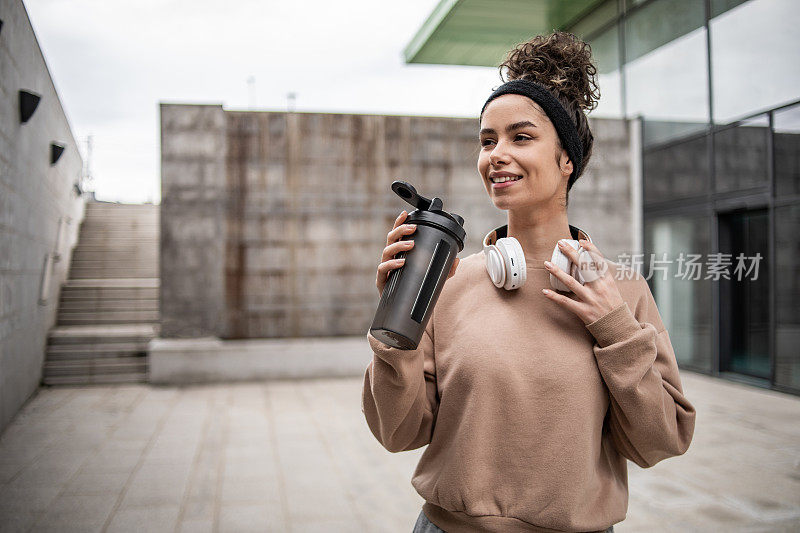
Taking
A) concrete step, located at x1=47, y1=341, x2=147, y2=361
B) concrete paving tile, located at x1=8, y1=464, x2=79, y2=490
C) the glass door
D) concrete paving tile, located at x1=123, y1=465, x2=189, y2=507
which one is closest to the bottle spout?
concrete paving tile, located at x1=123, y1=465, x2=189, y2=507

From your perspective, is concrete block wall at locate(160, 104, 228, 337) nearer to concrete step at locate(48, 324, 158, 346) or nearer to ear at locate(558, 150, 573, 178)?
concrete step at locate(48, 324, 158, 346)

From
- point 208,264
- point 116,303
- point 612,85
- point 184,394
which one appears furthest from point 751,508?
point 116,303

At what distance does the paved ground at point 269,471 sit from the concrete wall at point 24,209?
50 centimetres

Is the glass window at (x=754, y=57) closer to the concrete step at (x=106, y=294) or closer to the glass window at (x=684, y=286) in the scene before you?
the glass window at (x=684, y=286)

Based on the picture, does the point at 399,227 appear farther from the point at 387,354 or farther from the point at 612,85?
the point at 612,85

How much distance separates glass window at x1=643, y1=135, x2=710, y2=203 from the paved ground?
9.52 feet

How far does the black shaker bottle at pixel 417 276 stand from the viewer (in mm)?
1004

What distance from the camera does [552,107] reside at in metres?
1.15

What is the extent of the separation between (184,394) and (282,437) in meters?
2.16

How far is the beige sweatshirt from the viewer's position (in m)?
1.08

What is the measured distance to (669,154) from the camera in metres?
8.45

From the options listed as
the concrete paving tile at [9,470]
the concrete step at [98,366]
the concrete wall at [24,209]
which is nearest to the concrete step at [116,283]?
the concrete wall at [24,209]

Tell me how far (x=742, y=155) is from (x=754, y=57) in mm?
1080

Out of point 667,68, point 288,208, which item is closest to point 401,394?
point 288,208
